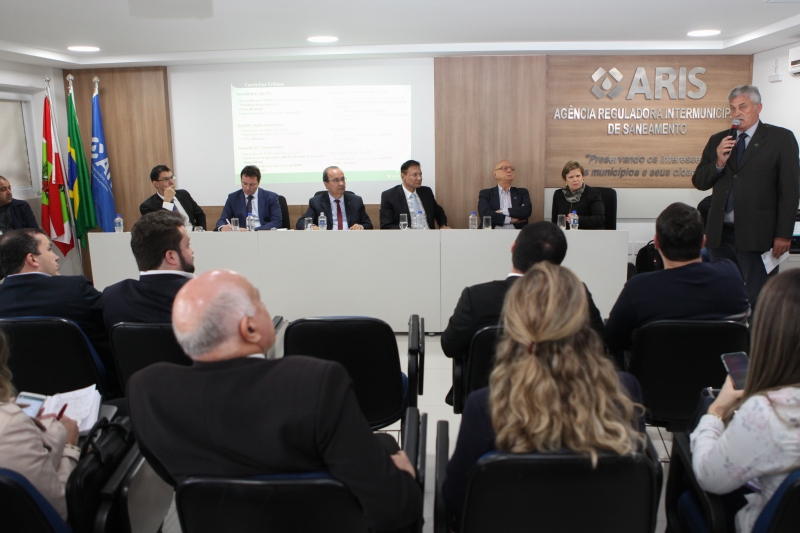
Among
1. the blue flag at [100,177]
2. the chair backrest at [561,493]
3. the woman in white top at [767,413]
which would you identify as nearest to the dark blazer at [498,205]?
the blue flag at [100,177]

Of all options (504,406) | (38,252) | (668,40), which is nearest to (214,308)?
(504,406)

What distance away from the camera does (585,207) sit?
5.58 metres

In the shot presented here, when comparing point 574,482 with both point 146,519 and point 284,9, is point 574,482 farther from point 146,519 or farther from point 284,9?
point 284,9

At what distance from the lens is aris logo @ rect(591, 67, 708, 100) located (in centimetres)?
614

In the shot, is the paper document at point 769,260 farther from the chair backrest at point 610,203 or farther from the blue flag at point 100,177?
the blue flag at point 100,177

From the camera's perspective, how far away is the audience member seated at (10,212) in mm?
5430

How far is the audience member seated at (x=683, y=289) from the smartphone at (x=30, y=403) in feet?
6.52

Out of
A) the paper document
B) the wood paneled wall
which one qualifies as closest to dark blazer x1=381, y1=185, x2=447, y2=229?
the wood paneled wall

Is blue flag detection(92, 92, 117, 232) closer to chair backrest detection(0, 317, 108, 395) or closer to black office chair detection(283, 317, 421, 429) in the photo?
chair backrest detection(0, 317, 108, 395)

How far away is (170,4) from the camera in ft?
13.7

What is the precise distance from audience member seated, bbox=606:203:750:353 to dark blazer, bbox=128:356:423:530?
141 centimetres

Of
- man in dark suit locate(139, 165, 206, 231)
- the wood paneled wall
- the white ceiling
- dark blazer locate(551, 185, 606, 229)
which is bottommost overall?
dark blazer locate(551, 185, 606, 229)

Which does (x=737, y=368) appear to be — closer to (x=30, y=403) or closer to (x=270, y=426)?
(x=270, y=426)

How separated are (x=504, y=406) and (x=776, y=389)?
57cm
